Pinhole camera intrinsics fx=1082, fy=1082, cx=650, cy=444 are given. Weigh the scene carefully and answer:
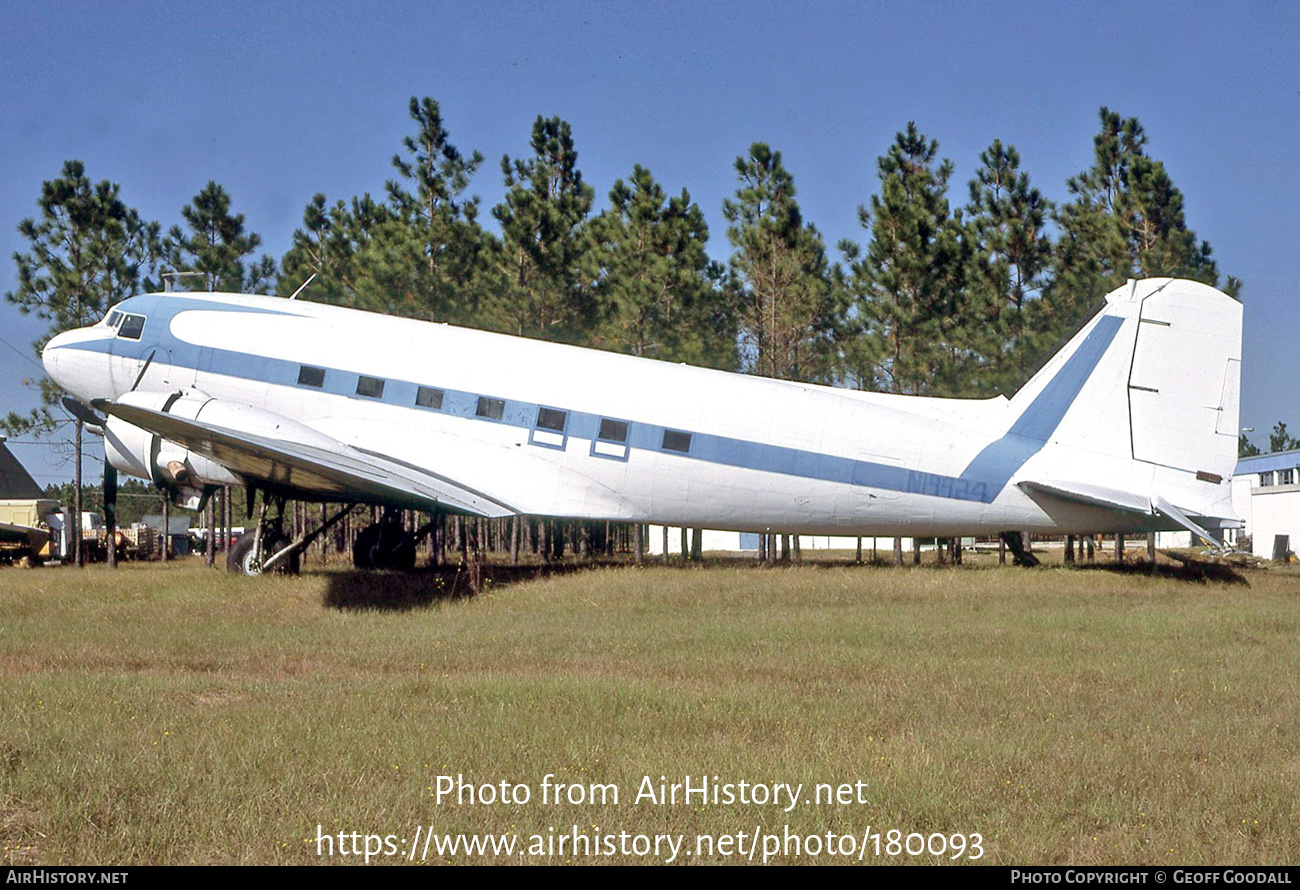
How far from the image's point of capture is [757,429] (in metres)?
19.2

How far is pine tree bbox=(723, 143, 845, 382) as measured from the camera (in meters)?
35.0

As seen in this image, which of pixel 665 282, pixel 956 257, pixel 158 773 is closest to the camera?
pixel 158 773

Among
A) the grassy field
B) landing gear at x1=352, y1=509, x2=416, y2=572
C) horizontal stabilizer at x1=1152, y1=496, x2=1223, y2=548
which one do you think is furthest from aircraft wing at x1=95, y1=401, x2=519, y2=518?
horizontal stabilizer at x1=1152, y1=496, x2=1223, y2=548

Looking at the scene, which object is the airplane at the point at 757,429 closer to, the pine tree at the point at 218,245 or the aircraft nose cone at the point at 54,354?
the aircraft nose cone at the point at 54,354

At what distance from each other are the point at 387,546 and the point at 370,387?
401 cm

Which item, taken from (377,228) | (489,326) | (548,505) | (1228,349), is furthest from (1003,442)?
(377,228)

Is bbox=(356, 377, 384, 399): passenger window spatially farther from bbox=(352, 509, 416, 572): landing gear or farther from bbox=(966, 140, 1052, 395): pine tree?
bbox=(966, 140, 1052, 395): pine tree

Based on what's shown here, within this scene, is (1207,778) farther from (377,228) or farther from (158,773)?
(377,228)

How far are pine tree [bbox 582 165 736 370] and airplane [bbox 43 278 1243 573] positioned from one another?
52.6ft

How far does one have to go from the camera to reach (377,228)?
3978 centimetres

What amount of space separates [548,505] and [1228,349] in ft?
39.8

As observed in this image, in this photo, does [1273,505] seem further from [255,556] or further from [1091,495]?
[255,556]

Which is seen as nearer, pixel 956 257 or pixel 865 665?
pixel 865 665

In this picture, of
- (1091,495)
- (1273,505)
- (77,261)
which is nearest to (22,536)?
(77,261)
